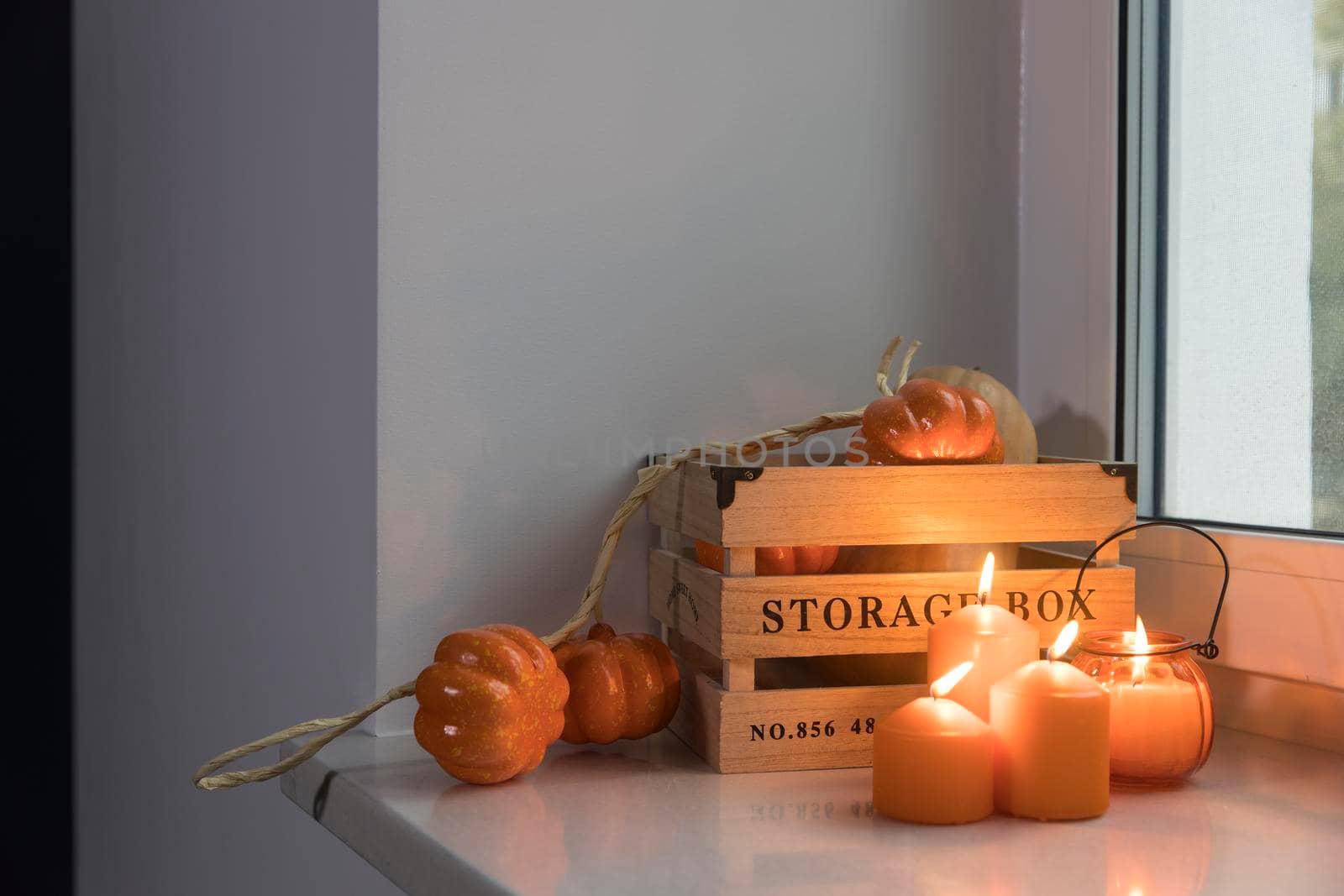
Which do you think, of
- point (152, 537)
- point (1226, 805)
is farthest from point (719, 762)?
point (152, 537)

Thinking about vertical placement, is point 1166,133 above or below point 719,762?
above

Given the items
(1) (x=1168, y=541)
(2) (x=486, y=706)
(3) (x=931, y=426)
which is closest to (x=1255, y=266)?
(1) (x=1168, y=541)

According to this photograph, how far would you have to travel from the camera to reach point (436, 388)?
3.22ft

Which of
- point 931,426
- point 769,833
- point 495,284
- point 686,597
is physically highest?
point 495,284

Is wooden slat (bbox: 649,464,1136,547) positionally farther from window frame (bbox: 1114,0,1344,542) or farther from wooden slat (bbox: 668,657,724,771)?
window frame (bbox: 1114,0,1344,542)

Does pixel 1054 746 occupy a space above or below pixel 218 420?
below

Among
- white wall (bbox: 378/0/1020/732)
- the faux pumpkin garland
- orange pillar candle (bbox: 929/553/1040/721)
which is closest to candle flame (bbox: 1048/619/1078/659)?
orange pillar candle (bbox: 929/553/1040/721)

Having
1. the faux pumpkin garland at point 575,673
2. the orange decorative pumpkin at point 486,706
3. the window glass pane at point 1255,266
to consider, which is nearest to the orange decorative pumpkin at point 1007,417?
the faux pumpkin garland at point 575,673

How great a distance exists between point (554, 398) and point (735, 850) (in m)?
0.43

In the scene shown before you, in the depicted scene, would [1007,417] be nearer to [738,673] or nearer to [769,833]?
[738,673]

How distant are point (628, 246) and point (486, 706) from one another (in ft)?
1.41

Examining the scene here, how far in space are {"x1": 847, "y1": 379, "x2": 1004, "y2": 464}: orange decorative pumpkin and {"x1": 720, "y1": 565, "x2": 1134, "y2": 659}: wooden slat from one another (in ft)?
0.27

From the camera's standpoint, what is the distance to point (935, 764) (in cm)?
74

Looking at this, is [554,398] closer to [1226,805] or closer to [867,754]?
[867,754]
